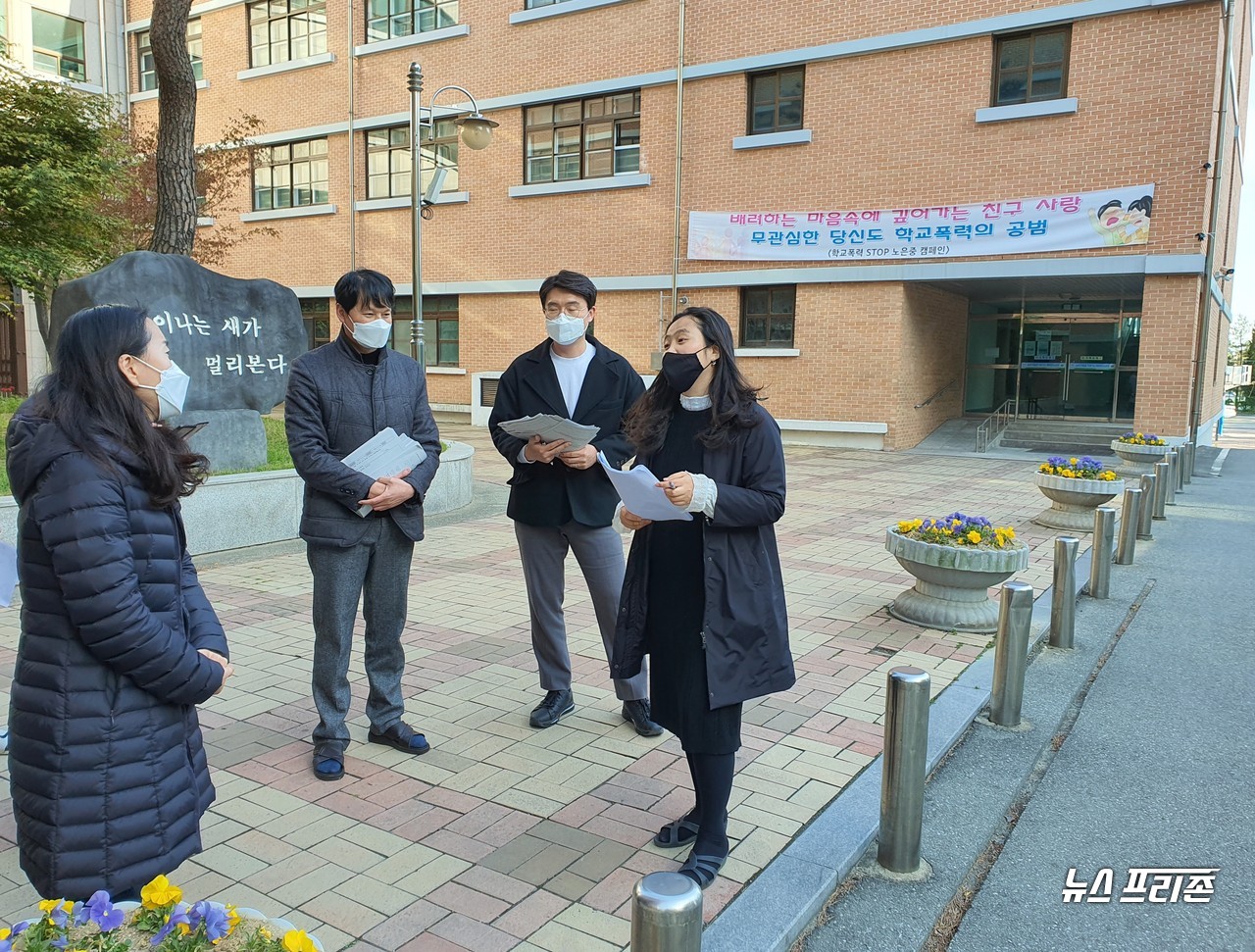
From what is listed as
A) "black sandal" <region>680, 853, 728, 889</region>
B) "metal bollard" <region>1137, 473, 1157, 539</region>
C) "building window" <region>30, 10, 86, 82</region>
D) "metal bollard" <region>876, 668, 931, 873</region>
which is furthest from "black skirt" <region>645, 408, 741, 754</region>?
"building window" <region>30, 10, 86, 82</region>

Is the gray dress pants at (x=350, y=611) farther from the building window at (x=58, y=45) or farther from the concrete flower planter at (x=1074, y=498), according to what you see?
the building window at (x=58, y=45)

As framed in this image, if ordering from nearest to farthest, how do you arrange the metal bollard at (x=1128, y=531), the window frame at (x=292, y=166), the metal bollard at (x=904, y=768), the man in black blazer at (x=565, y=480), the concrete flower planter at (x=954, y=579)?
the metal bollard at (x=904, y=768) < the man in black blazer at (x=565, y=480) < the concrete flower planter at (x=954, y=579) < the metal bollard at (x=1128, y=531) < the window frame at (x=292, y=166)

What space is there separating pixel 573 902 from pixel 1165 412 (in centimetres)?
1635

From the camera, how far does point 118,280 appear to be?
8797 mm

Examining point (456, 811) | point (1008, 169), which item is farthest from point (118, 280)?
point (1008, 169)

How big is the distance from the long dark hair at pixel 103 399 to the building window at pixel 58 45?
30.2 m

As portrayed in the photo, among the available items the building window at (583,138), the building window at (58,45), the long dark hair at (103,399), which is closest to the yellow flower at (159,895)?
the long dark hair at (103,399)

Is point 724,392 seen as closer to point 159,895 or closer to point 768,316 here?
point 159,895

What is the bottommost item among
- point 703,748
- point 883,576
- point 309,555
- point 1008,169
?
point 883,576

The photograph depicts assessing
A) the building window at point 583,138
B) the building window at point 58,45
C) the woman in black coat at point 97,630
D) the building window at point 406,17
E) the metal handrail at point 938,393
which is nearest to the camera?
the woman in black coat at point 97,630

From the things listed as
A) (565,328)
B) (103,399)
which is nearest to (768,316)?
(565,328)

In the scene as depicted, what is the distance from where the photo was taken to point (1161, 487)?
1141 cm

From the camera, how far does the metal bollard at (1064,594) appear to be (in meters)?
5.71

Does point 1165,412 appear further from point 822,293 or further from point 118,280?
point 118,280
